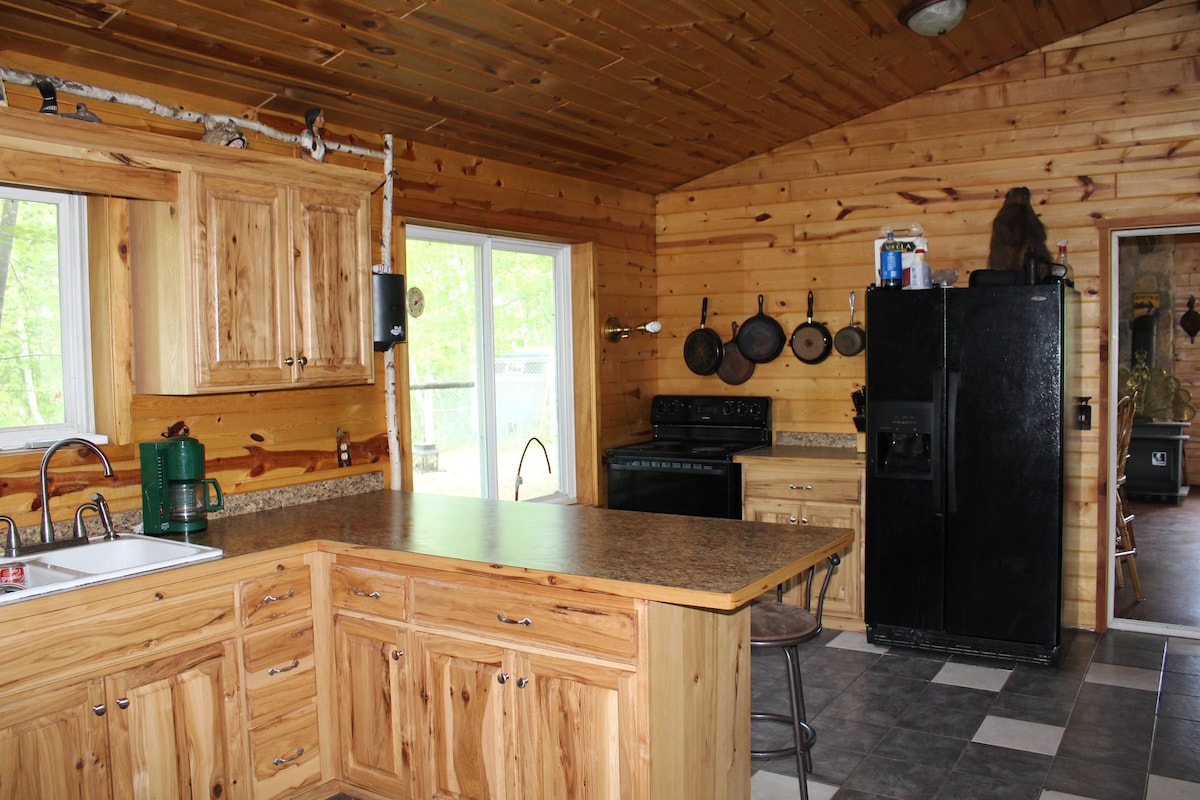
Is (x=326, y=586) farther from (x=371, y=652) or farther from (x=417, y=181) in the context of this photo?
(x=417, y=181)

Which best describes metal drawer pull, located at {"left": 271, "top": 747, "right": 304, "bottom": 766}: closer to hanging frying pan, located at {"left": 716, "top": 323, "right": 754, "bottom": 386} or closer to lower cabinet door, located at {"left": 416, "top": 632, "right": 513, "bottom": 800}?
lower cabinet door, located at {"left": 416, "top": 632, "right": 513, "bottom": 800}

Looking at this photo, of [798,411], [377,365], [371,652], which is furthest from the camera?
[798,411]

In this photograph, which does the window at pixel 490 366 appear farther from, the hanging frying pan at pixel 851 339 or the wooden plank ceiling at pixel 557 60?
the hanging frying pan at pixel 851 339

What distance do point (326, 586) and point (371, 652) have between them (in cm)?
26

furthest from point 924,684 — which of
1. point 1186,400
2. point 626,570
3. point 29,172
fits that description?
point 1186,400

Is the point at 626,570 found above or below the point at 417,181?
below

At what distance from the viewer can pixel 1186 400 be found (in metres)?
7.26

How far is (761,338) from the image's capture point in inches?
198

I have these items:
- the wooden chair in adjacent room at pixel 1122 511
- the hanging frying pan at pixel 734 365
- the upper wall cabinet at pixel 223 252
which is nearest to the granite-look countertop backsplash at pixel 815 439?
the hanging frying pan at pixel 734 365

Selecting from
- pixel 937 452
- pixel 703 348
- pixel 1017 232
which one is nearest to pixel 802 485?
pixel 937 452

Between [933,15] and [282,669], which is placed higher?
[933,15]

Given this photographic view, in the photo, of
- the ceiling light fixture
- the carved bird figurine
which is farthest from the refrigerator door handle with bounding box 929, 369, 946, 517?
the carved bird figurine

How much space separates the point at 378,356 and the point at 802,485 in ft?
6.86

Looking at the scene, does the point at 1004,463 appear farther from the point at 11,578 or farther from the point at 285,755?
the point at 11,578
